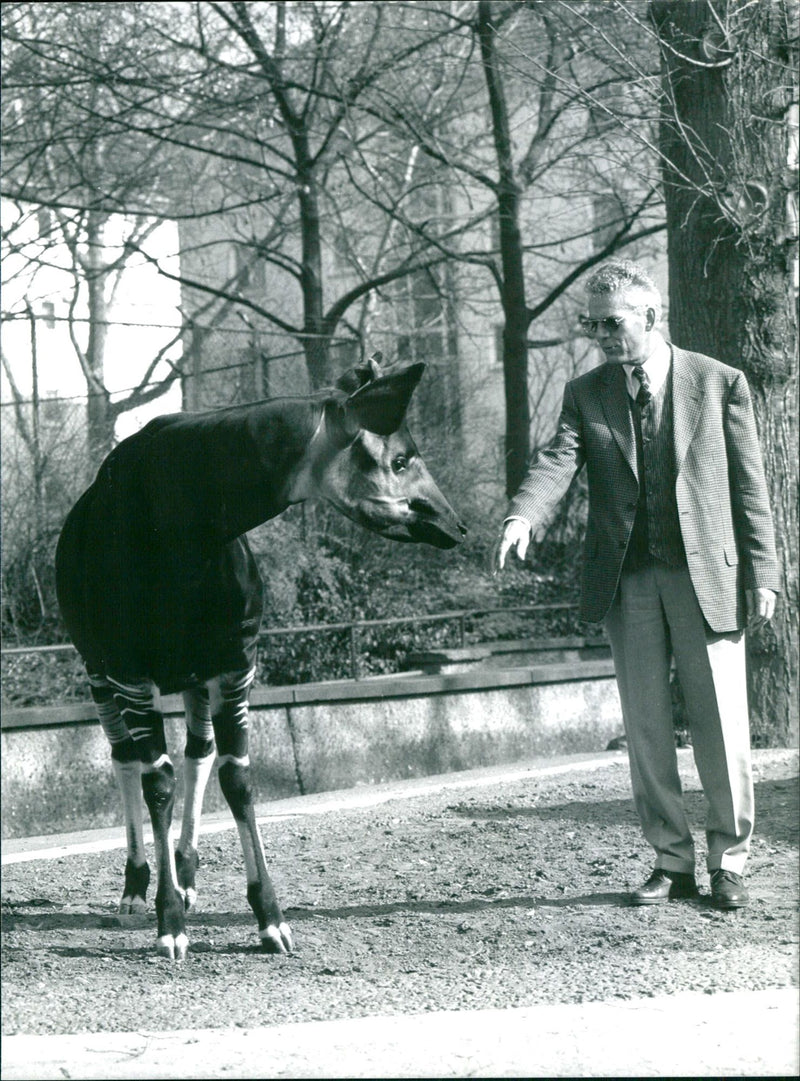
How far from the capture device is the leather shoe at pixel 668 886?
17.5ft

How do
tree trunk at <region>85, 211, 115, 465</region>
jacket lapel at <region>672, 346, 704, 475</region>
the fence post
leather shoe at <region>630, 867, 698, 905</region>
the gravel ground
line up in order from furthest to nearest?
tree trunk at <region>85, 211, 115, 465</region> → the fence post → leather shoe at <region>630, 867, 698, 905</region> → jacket lapel at <region>672, 346, 704, 475</region> → the gravel ground

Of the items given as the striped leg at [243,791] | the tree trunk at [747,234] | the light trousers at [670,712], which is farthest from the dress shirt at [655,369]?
the tree trunk at [747,234]

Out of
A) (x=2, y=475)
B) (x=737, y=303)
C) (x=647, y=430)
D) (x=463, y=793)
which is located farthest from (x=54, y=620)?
(x=647, y=430)

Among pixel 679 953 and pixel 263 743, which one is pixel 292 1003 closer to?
pixel 679 953

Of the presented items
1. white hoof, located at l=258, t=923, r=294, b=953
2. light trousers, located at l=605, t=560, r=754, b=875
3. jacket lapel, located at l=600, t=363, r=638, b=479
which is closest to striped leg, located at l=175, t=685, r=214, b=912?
white hoof, located at l=258, t=923, r=294, b=953

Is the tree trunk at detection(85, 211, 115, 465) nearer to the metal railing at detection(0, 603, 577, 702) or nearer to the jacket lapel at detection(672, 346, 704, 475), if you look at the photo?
the metal railing at detection(0, 603, 577, 702)

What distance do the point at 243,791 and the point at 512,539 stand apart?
1.19 meters

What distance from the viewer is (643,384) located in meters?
5.27

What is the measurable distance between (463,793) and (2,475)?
4.97 meters

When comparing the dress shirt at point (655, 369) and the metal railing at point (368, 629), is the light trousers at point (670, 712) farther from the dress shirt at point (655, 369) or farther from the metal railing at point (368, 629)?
the metal railing at point (368, 629)

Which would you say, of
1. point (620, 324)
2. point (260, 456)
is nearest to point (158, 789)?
point (260, 456)

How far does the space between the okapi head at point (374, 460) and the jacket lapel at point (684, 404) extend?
46.4 inches

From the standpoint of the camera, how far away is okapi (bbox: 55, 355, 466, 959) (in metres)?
4.35

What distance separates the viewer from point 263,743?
959 centimetres
